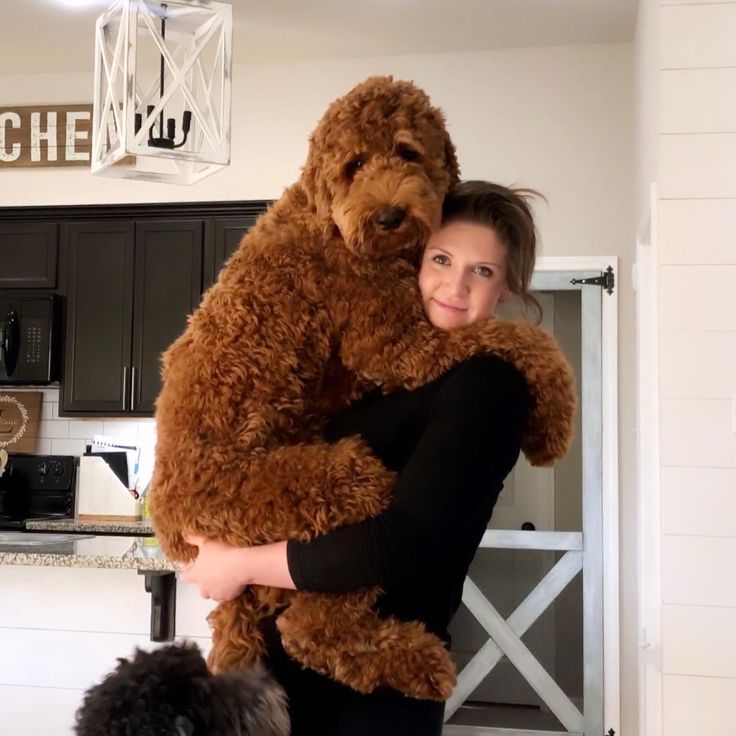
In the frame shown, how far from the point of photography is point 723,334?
259 centimetres

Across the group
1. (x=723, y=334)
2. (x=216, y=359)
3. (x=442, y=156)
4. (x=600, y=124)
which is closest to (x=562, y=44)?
(x=600, y=124)

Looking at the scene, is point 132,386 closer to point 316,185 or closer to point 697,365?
point 697,365

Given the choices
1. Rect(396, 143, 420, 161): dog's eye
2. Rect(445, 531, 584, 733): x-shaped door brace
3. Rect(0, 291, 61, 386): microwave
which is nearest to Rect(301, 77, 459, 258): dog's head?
Rect(396, 143, 420, 161): dog's eye

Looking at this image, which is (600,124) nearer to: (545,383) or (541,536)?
(541,536)

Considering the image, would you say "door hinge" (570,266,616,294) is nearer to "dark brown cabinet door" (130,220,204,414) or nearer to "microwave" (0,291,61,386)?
"dark brown cabinet door" (130,220,204,414)

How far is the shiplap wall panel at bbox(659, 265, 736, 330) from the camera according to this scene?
8.52 feet

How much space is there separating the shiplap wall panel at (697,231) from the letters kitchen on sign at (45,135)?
292 cm

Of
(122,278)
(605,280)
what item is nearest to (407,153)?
(605,280)

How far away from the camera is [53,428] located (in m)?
4.48

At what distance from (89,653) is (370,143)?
2522 mm

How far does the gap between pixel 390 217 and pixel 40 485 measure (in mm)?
3742

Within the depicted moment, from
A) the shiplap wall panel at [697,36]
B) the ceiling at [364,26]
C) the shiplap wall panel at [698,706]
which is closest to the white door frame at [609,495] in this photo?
the ceiling at [364,26]

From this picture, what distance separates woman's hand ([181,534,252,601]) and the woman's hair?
0.51m

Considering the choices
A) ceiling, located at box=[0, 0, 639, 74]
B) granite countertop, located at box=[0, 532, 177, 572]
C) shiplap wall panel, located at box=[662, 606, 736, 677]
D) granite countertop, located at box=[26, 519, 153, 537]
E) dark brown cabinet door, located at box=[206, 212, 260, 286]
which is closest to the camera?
shiplap wall panel, located at box=[662, 606, 736, 677]
